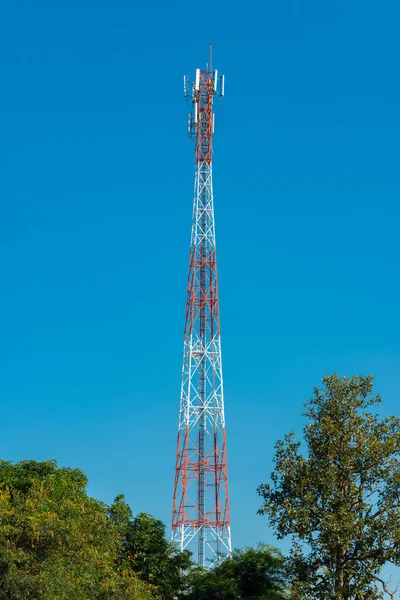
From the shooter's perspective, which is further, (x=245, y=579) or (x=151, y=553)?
(x=151, y=553)

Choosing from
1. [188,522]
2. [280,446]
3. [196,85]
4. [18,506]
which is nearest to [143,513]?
[188,522]

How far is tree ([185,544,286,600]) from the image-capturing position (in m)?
35.2

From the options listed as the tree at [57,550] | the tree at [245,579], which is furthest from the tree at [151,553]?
the tree at [57,550]

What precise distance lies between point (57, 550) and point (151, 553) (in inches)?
384

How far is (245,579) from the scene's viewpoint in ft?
118

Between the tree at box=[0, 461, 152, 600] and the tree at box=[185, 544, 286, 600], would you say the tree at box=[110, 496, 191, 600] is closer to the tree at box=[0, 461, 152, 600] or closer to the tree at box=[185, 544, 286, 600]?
the tree at box=[185, 544, 286, 600]

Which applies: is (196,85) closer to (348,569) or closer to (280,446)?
(280,446)

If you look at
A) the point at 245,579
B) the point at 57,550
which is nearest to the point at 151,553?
the point at 245,579

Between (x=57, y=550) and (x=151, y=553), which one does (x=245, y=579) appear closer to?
(x=151, y=553)

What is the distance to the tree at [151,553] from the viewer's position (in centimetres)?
3678

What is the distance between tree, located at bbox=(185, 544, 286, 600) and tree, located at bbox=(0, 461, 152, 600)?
3657 mm

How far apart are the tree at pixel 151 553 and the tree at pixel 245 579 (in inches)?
41.1

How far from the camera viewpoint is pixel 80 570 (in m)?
28.6

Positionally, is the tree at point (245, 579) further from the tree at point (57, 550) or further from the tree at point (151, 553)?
the tree at point (57, 550)
